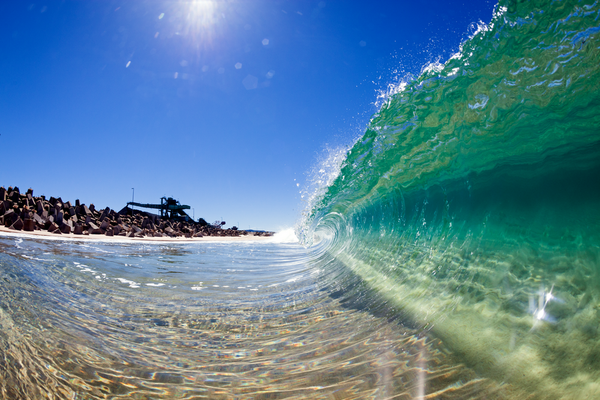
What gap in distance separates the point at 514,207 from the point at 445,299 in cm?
86

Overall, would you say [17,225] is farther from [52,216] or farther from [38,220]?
[52,216]

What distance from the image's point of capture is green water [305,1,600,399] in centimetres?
119

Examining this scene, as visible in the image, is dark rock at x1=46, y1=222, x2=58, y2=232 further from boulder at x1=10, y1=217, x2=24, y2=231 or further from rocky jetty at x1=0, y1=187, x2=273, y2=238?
boulder at x1=10, y1=217, x2=24, y2=231

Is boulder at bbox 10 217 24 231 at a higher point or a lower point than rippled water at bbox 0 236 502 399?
higher

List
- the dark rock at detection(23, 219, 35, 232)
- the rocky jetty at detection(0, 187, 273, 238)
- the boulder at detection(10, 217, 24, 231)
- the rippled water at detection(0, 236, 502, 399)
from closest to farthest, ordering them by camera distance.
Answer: the rippled water at detection(0, 236, 502, 399) → the boulder at detection(10, 217, 24, 231) → the dark rock at detection(23, 219, 35, 232) → the rocky jetty at detection(0, 187, 273, 238)

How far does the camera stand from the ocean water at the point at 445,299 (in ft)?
3.66

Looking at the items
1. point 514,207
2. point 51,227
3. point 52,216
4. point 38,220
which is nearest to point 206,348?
point 514,207

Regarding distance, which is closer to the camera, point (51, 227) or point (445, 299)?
point (445, 299)

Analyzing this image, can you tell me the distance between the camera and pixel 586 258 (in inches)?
54.2

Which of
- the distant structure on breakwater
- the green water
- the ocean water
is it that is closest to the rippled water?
the ocean water

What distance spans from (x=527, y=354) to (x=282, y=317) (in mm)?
1394

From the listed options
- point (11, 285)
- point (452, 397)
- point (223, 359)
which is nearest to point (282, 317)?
point (223, 359)

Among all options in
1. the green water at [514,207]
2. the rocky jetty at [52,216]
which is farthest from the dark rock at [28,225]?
the green water at [514,207]

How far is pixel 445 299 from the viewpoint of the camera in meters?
1.77
